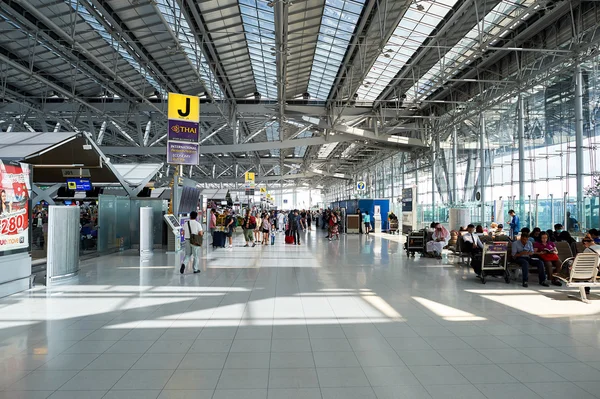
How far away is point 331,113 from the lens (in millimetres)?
26938

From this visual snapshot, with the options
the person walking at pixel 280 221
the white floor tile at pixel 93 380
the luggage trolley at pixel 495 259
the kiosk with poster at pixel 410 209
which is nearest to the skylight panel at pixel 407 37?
the kiosk with poster at pixel 410 209

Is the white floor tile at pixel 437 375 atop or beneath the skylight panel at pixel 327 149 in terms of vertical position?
beneath

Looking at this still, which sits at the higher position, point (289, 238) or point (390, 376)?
point (289, 238)

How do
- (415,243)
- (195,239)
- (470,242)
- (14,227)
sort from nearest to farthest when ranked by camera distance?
(14,227) → (195,239) → (470,242) → (415,243)

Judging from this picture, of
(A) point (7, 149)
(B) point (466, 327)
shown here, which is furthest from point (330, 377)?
(A) point (7, 149)

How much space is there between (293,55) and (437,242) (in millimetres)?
9705

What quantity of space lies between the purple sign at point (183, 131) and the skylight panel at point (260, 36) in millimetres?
3349

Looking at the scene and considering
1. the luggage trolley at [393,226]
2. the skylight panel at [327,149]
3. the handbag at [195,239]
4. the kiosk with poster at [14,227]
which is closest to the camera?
the kiosk with poster at [14,227]

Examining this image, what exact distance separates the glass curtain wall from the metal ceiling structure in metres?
0.95

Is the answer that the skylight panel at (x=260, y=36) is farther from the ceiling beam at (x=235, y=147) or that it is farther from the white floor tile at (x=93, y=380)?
the white floor tile at (x=93, y=380)

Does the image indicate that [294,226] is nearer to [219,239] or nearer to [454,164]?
[219,239]

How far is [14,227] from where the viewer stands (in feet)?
28.9

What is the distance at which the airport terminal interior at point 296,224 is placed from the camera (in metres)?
4.74

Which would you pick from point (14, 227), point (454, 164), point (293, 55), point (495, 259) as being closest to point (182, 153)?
Result: point (14, 227)
